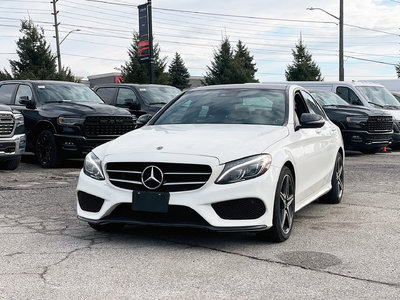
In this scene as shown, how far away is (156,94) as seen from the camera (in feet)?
50.2

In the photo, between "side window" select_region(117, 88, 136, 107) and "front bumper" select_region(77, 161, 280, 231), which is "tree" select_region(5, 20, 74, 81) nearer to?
"side window" select_region(117, 88, 136, 107)

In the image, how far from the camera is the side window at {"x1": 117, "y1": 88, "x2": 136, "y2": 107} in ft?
49.7

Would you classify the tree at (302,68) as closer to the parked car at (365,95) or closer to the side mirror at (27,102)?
the parked car at (365,95)

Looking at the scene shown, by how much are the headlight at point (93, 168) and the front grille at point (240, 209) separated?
109 centimetres

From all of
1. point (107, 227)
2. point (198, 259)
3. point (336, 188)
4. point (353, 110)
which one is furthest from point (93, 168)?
point (353, 110)

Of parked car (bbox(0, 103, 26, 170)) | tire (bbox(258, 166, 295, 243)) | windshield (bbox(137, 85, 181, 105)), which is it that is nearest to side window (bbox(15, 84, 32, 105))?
parked car (bbox(0, 103, 26, 170))

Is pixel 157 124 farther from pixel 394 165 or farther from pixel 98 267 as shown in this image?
pixel 394 165

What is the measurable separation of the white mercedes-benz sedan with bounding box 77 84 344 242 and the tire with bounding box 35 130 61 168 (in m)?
5.99

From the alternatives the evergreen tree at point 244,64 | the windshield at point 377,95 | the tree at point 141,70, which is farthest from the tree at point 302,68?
the windshield at point 377,95

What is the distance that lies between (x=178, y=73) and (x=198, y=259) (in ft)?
196

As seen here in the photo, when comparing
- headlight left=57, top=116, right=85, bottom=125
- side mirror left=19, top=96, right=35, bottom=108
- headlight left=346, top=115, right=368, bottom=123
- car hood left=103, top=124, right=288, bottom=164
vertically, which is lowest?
headlight left=346, top=115, right=368, bottom=123

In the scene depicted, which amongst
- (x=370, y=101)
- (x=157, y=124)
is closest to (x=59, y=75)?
(x=370, y=101)

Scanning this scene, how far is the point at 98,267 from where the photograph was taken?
15.5 ft

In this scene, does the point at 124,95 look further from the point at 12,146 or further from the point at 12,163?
the point at 12,146
